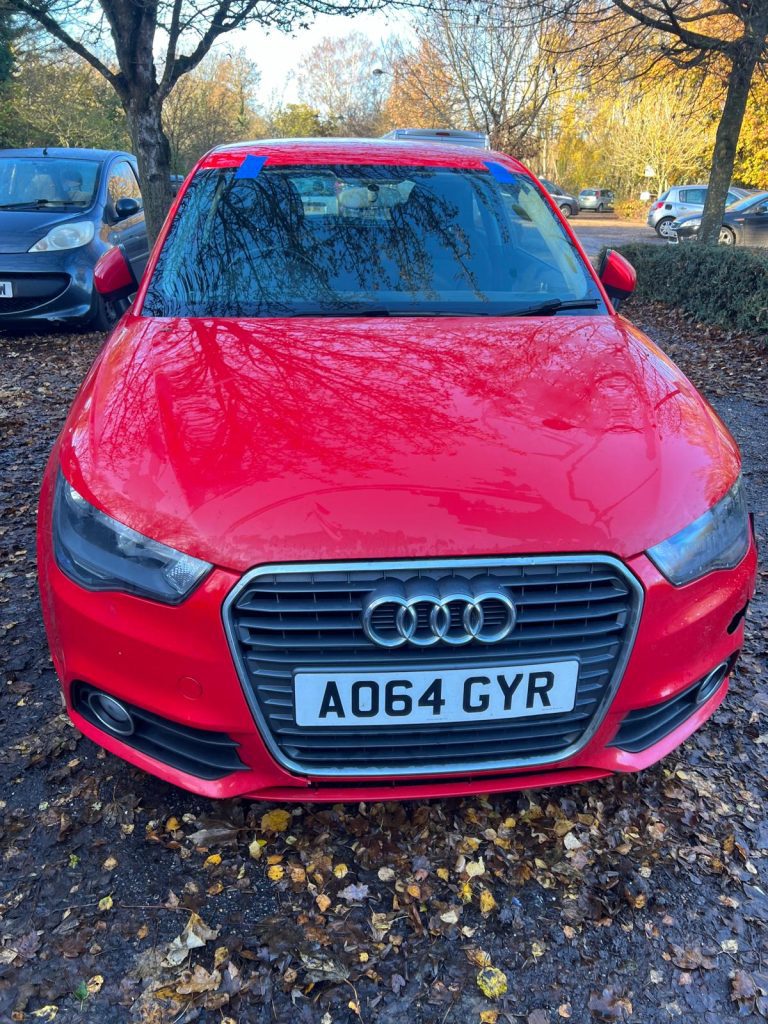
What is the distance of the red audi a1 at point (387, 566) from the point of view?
1571 millimetres

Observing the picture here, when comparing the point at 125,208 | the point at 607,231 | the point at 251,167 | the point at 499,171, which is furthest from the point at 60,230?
the point at 607,231

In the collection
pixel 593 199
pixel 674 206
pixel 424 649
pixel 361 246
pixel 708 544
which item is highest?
pixel 361 246

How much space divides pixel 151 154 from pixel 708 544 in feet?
24.8

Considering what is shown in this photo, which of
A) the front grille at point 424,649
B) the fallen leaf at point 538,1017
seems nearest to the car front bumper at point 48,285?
the front grille at point 424,649

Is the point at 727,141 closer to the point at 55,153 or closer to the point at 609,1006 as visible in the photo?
the point at 55,153

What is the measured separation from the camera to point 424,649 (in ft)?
5.19

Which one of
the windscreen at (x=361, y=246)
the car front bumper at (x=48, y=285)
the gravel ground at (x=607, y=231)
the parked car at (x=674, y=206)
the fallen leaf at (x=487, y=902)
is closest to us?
the fallen leaf at (x=487, y=902)

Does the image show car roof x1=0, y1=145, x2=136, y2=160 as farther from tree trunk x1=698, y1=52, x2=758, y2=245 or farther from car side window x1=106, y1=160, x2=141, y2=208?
tree trunk x1=698, y1=52, x2=758, y2=245

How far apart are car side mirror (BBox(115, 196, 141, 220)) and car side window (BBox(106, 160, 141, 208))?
0.39ft

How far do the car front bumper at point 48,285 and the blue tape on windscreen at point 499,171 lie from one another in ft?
15.1

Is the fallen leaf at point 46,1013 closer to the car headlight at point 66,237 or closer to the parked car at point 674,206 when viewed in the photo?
the car headlight at point 66,237

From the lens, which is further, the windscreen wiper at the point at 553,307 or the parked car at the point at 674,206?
the parked car at the point at 674,206

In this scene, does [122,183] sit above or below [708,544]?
above

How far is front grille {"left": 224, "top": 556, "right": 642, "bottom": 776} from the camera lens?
5.11 feet
